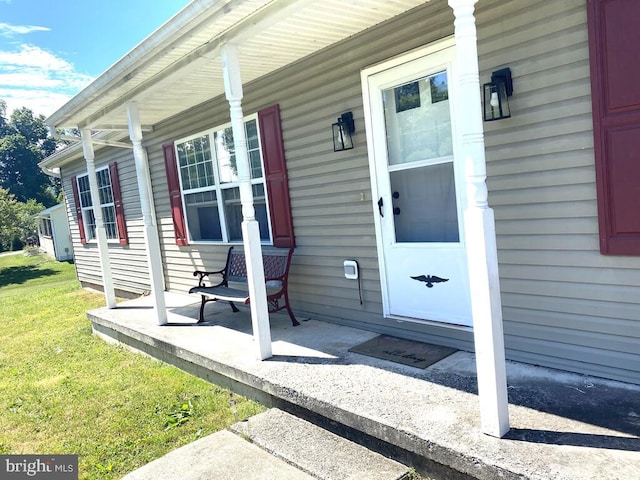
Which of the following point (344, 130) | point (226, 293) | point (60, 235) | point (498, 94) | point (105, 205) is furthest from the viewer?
point (60, 235)

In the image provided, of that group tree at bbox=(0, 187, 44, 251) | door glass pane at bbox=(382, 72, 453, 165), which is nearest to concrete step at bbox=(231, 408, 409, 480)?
door glass pane at bbox=(382, 72, 453, 165)

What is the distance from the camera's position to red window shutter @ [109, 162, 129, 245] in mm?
8148

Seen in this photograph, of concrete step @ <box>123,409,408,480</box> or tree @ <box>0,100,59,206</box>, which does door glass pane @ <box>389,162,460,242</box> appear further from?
tree @ <box>0,100,59,206</box>

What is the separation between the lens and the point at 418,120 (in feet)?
11.6

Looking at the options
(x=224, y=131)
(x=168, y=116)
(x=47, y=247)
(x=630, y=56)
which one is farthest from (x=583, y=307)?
(x=47, y=247)

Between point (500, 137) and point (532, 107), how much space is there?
0.25 meters

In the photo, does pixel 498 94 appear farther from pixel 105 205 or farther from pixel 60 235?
pixel 60 235

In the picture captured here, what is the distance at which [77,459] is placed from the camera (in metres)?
3.05

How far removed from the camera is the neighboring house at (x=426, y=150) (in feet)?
8.42

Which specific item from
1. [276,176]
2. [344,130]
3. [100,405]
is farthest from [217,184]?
[100,405]

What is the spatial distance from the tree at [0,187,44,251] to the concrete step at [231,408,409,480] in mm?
24279

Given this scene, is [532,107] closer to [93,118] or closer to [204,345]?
[204,345]

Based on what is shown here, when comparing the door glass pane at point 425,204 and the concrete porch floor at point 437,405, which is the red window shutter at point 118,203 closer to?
the concrete porch floor at point 437,405

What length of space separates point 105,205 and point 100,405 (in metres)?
6.01
